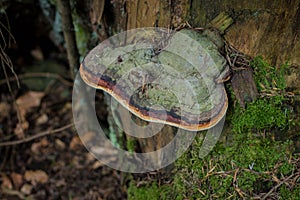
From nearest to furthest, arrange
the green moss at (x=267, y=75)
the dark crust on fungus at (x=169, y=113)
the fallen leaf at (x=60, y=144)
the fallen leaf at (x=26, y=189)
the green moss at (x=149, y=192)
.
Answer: the dark crust on fungus at (x=169, y=113)
the green moss at (x=267, y=75)
the green moss at (x=149, y=192)
the fallen leaf at (x=26, y=189)
the fallen leaf at (x=60, y=144)

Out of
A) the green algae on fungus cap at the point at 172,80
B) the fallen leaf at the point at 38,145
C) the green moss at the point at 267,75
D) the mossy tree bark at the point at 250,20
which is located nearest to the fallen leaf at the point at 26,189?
the fallen leaf at the point at 38,145

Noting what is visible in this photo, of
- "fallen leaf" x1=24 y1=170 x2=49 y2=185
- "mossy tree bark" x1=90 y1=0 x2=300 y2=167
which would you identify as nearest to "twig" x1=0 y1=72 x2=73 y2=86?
"fallen leaf" x1=24 y1=170 x2=49 y2=185

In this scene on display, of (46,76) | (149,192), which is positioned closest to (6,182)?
(46,76)

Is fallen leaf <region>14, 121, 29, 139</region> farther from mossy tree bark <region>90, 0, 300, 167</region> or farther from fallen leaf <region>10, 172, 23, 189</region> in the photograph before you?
mossy tree bark <region>90, 0, 300, 167</region>

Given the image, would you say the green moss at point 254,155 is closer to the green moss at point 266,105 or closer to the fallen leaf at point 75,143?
the green moss at point 266,105

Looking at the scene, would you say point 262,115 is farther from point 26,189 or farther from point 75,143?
point 26,189
